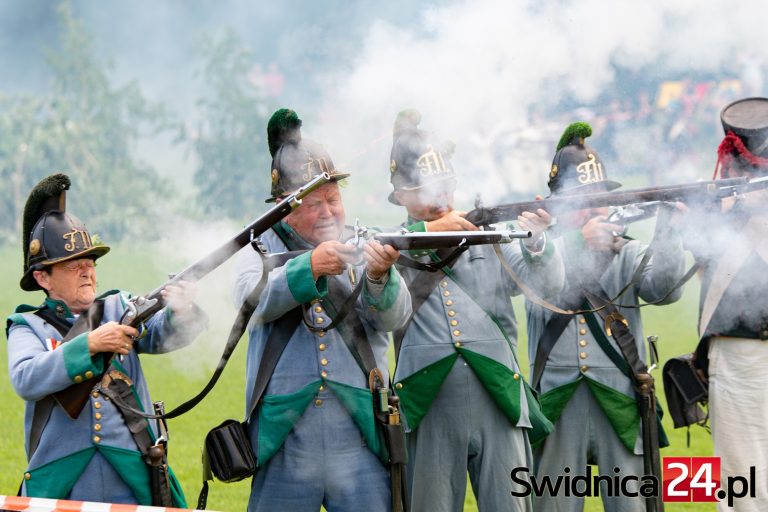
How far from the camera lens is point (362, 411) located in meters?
4.51

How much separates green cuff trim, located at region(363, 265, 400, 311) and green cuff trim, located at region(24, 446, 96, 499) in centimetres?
135

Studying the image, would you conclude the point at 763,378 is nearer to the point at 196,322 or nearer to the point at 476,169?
the point at 476,169

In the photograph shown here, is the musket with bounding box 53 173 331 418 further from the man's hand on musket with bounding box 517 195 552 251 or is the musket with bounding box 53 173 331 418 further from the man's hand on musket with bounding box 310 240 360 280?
the man's hand on musket with bounding box 517 195 552 251

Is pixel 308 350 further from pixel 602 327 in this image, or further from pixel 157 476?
pixel 602 327

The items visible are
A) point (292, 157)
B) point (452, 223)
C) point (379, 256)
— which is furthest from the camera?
point (452, 223)

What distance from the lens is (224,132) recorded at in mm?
11516

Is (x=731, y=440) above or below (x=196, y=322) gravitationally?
below

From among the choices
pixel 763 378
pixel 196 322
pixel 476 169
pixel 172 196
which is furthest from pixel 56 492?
pixel 172 196

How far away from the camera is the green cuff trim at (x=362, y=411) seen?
4.51 metres

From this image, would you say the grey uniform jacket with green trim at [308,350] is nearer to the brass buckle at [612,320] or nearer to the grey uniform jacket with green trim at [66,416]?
the grey uniform jacket with green trim at [66,416]

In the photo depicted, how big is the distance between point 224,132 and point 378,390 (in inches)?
292

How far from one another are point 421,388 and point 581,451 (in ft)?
3.13

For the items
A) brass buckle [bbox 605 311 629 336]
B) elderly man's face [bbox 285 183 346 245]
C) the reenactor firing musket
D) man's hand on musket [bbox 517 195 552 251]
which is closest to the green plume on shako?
elderly man's face [bbox 285 183 346 245]

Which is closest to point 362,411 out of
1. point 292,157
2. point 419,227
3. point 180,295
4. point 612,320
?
point 180,295
